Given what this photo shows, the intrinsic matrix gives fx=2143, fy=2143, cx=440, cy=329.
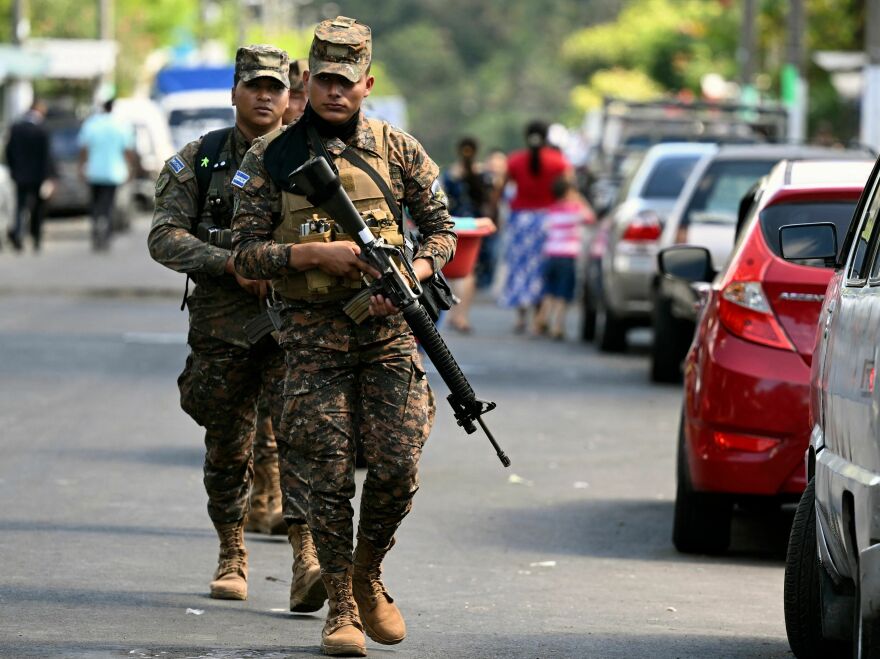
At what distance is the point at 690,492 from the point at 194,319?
7.37 feet

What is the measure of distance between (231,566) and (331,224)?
1704 millimetres

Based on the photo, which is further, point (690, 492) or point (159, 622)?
point (690, 492)

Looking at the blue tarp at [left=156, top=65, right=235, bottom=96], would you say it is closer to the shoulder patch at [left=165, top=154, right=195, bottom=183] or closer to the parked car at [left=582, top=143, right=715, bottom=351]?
the parked car at [left=582, top=143, right=715, bottom=351]

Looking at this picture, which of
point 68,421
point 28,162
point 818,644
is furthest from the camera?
point 28,162

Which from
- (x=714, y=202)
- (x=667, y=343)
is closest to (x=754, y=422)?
(x=714, y=202)

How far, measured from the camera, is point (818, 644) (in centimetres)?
629

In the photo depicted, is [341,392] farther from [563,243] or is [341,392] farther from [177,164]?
[563,243]

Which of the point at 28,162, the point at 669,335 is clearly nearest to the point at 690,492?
the point at 669,335

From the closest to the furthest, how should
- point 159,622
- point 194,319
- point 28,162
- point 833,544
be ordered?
1. point 833,544
2. point 159,622
3. point 194,319
4. point 28,162

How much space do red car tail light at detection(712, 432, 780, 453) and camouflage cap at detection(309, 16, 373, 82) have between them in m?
2.65

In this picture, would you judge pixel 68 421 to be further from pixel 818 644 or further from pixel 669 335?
pixel 818 644

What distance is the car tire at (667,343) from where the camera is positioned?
606 inches

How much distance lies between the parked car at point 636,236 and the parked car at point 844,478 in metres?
10.1

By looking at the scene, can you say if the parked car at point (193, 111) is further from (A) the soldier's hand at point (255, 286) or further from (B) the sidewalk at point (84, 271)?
(A) the soldier's hand at point (255, 286)
